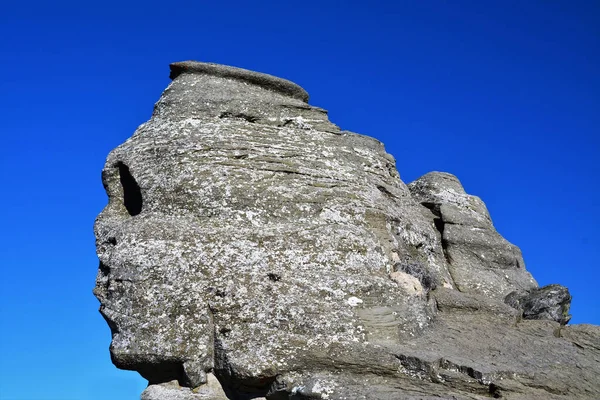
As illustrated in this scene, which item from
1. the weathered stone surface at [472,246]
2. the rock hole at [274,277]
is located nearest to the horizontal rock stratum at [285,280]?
the rock hole at [274,277]

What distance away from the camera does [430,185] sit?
67.5 feet

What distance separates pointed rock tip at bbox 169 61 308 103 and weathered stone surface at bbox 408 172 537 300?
18.4ft

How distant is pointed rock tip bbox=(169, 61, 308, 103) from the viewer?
1745cm

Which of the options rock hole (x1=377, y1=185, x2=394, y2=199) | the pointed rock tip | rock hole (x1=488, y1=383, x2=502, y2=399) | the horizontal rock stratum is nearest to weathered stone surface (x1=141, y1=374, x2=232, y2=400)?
the horizontal rock stratum

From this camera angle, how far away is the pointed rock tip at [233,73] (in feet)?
57.3

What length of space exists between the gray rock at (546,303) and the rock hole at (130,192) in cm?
917

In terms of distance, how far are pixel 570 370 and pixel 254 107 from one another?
9097mm

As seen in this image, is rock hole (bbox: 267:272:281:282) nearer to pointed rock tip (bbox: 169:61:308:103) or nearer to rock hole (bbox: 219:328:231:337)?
rock hole (bbox: 219:328:231:337)

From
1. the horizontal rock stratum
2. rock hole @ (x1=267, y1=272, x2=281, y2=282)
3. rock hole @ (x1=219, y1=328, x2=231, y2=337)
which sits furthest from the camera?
rock hole @ (x1=267, y1=272, x2=281, y2=282)

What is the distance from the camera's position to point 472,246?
1870 centimetres

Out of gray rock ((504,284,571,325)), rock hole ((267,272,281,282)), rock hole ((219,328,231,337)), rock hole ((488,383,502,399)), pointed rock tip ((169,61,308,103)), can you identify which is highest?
pointed rock tip ((169,61,308,103))

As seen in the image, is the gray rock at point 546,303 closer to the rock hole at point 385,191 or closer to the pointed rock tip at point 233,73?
the rock hole at point 385,191

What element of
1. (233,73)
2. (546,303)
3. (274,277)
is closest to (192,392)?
(274,277)

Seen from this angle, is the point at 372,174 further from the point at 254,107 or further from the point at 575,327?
the point at 575,327
